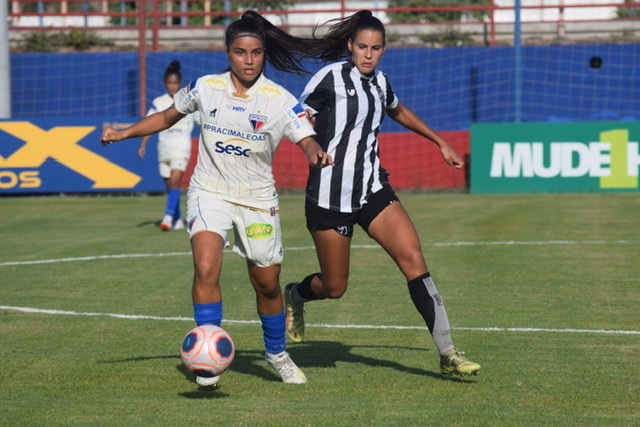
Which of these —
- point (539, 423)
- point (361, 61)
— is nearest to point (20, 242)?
point (361, 61)

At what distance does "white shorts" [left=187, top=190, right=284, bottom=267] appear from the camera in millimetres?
6402

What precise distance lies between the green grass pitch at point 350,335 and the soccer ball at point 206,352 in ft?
0.59

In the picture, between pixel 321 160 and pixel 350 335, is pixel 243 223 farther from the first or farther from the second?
pixel 350 335

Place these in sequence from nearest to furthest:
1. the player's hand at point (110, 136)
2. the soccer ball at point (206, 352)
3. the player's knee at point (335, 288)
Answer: the soccer ball at point (206, 352), the player's hand at point (110, 136), the player's knee at point (335, 288)

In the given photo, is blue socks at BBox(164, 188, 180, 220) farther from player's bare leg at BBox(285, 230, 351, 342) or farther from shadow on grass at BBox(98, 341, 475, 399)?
player's bare leg at BBox(285, 230, 351, 342)

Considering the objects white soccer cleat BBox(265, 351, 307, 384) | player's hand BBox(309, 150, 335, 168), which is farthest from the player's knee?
player's hand BBox(309, 150, 335, 168)

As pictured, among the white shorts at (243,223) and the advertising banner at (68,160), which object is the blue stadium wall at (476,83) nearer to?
the advertising banner at (68,160)

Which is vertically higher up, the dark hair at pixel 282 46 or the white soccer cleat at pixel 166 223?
the dark hair at pixel 282 46

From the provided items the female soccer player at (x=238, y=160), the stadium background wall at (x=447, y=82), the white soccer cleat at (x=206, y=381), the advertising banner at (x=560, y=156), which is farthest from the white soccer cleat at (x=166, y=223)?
the stadium background wall at (x=447, y=82)

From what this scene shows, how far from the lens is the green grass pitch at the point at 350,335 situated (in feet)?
19.2

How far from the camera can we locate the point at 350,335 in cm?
821

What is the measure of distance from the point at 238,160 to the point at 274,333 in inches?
42.8

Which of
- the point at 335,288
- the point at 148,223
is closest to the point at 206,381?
the point at 335,288

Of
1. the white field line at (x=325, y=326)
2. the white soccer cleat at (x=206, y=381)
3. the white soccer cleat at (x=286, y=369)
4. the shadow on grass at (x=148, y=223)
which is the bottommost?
the shadow on grass at (x=148, y=223)
